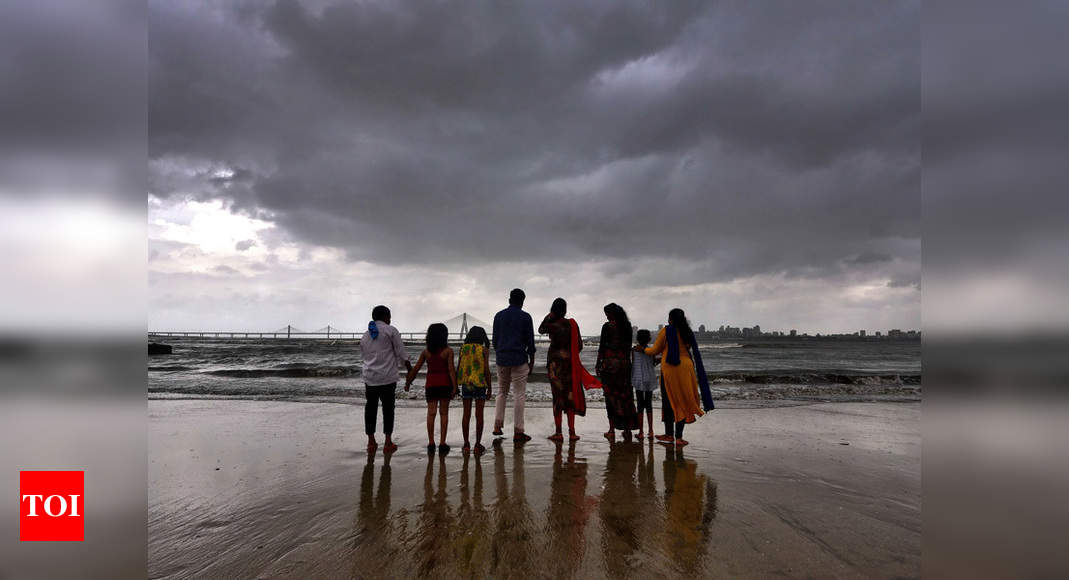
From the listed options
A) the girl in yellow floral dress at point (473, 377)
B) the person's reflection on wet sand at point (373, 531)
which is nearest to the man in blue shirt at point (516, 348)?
the girl in yellow floral dress at point (473, 377)

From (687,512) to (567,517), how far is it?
1.03 m

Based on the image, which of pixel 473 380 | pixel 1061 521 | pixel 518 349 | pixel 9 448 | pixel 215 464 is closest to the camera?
pixel 1061 521

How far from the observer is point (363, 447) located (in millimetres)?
6273

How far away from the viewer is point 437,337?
5.94 m

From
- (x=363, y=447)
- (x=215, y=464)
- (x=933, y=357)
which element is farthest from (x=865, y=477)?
(x=215, y=464)

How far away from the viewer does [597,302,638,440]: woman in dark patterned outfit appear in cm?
683

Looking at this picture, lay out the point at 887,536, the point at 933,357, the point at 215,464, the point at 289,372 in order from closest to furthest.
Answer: the point at 933,357, the point at 887,536, the point at 215,464, the point at 289,372

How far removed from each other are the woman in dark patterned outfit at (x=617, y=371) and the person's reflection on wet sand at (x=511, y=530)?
225cm

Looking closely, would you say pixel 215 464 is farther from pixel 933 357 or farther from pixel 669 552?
pixel 933 357

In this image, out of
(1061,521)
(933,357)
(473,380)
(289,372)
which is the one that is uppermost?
(933,357)

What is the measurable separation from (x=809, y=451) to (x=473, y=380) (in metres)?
4.62

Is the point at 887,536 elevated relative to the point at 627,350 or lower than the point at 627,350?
lower

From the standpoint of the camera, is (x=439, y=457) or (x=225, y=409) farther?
(x=225, y=409)

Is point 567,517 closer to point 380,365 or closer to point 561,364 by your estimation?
point 561,364
